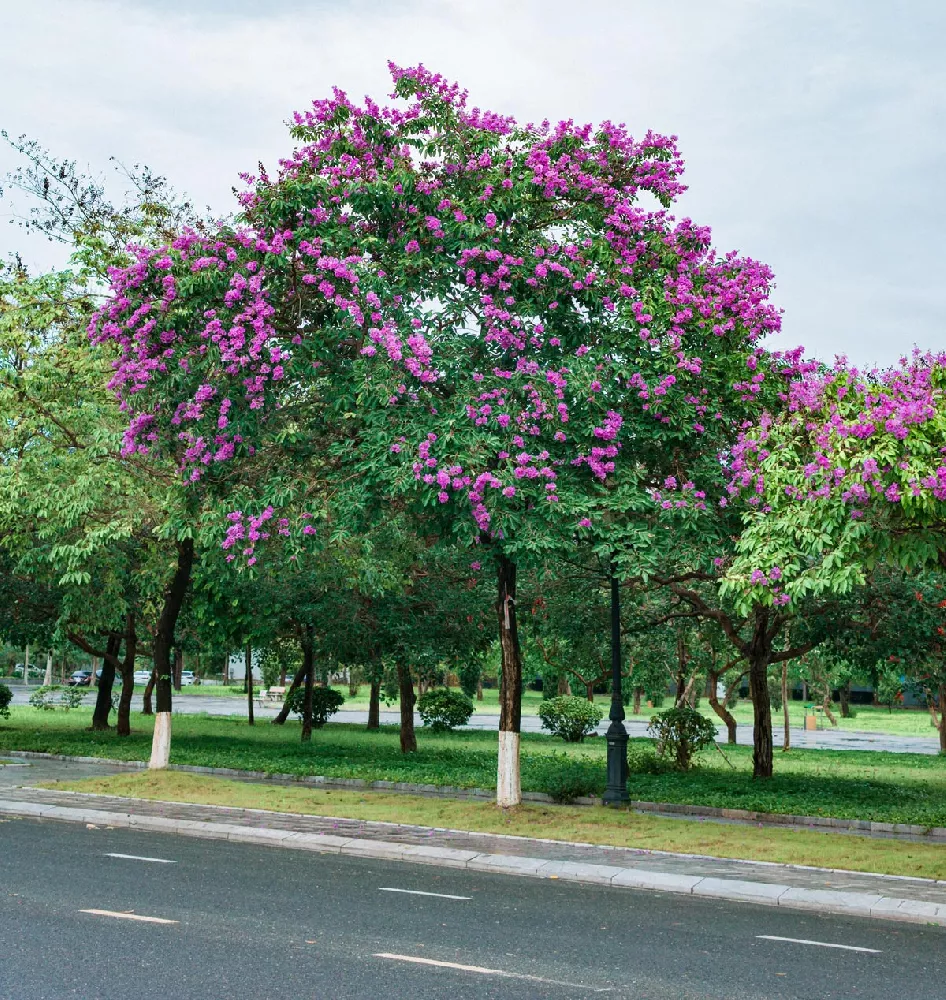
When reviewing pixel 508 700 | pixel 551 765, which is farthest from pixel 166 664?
pixel 551 765

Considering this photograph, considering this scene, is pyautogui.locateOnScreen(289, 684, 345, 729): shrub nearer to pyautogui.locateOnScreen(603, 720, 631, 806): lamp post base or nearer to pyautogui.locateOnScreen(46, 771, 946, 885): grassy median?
pyautogui.locateOnScreen(46, 771, 946, 885): grassy median

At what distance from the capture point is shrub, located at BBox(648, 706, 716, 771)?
78.6ft

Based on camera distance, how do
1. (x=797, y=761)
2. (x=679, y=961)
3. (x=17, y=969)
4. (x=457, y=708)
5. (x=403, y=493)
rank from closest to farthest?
1. (x=17, y=969)
2. (x=679, y=961)
3. (x=403, y=493)
4. (x=797, y=761)
5. (x=457, y=708)

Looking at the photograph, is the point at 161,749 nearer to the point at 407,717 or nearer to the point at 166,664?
the point at 166,664

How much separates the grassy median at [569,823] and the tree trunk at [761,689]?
6215 millimetres

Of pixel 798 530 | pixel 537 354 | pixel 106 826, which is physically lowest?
pixel 106 826

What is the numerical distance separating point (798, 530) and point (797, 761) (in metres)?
22.0

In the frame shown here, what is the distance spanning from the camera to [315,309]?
16.4 meters

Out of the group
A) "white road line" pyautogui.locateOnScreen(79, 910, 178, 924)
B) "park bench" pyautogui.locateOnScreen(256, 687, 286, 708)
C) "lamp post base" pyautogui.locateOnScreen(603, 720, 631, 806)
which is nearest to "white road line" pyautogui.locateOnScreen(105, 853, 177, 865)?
"white road line" pyautogui.locateOnScreen(79, 910, 178, 924)

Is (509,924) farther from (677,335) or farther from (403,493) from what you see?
(677,335)

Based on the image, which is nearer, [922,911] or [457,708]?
[922,911]

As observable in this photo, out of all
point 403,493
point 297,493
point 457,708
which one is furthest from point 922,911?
point 457,708

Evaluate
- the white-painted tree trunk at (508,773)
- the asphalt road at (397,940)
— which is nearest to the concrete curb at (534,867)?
the asphalt road at (397,940)

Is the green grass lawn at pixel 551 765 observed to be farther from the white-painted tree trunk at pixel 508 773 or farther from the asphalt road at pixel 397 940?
the asphalt road at pixel 397 940
